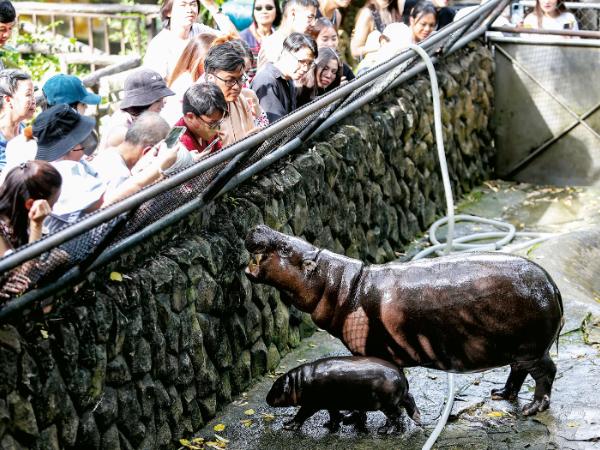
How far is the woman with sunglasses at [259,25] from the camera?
10.0m

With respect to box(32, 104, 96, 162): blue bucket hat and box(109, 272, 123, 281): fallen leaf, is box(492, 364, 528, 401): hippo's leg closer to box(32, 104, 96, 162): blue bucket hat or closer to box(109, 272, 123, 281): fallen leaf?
box(109, 272, 123, 281): fallen leaf

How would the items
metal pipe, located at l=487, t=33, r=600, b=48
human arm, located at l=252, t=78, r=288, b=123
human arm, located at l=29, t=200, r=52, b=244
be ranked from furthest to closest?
metal pipe, located at l=487, t=33, r=600, b=48, human arm, located at l=252, t=78, r=288, b=123, human arm, located at l=29, t=200, r=52, b=244

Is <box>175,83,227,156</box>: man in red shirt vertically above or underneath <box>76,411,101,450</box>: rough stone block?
above

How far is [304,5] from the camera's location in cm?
939

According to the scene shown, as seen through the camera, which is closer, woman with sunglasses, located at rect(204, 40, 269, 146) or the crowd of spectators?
the crowd of spectators

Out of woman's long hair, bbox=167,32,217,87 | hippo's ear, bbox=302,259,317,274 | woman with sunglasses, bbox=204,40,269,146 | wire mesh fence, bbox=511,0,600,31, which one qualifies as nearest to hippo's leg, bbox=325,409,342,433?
hippo's ear, bbox=302,259,317,274

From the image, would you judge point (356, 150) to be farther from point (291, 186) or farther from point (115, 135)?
point (115, 135)

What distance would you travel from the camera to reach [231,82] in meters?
7.21

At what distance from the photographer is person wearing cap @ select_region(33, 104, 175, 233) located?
561cm

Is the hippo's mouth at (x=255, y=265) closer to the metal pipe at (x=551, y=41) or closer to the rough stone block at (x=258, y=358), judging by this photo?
the rough stone block at (x=258, y=358)

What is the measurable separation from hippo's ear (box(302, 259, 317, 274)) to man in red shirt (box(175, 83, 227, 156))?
1.10m

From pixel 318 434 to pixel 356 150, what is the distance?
9.41ft

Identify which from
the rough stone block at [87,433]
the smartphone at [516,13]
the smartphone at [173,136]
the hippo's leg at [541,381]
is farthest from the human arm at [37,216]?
the smartphone at [516,13]

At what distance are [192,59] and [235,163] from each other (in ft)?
6.71
